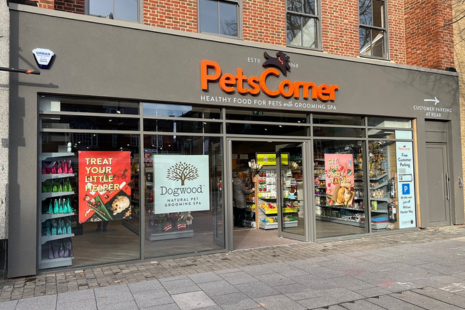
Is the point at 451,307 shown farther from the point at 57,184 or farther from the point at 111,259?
the point at 57,184

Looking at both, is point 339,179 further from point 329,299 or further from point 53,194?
point 53,194

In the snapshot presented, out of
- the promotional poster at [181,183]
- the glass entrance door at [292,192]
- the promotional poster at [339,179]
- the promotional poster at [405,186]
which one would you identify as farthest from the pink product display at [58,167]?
the promotional poster at [405,186]

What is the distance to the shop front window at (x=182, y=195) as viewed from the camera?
714 centimetres

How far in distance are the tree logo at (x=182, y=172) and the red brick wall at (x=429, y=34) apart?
7602 mm

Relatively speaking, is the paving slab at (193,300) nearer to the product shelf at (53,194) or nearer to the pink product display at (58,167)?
the product shelf at (53,194)

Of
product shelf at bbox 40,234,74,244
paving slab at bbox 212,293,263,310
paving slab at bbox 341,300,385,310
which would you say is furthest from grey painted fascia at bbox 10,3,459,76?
paving slab at bbox 341,300,385,310

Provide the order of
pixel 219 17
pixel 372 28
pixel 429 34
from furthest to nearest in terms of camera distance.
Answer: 1. pixel 429 34
2. pixel 372 28
3. pixel 219 17

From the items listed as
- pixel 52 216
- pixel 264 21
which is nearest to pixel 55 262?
pixel 52 216

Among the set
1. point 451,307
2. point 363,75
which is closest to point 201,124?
point 363,75

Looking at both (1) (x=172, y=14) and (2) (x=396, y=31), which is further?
(2) (x=396, y=31)

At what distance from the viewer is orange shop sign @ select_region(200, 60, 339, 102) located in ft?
24.7

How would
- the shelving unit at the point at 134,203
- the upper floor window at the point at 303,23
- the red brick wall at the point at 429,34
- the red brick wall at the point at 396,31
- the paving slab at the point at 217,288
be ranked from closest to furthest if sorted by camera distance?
the paving slab at the point at 217,288 → the shelving unit at the point at 134,203 → the upper floor window at the point at 303,23 → the red brick wall at the point at 429,34 → the red brick wall at the point at 396,31

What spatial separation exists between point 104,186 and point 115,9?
355 cm

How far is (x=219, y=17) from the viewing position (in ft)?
27.2
